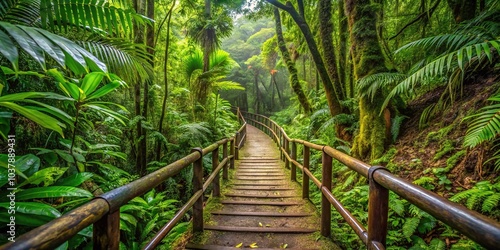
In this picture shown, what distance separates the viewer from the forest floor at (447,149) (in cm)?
244

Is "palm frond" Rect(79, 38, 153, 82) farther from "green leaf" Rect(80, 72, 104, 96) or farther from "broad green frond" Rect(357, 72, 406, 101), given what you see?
"broad green frond" Rect(357, 72, 406, 101)

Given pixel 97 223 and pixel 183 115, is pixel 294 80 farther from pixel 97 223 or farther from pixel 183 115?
pixel 97 223

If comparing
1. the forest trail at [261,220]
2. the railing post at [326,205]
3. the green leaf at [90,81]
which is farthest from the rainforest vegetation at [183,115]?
the forest trail at [261,220]

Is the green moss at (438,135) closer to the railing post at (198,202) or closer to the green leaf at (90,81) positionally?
the railing post at (198,202)

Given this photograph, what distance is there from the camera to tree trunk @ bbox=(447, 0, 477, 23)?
3994mm

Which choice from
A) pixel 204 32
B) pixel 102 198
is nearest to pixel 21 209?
pixel 102 198

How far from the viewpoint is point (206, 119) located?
25.0 feet

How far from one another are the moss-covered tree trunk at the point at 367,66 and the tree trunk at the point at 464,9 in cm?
A: 146

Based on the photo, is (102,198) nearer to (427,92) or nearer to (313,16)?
(427,92)

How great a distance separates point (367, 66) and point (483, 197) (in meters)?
2.59

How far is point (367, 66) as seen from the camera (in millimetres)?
4043

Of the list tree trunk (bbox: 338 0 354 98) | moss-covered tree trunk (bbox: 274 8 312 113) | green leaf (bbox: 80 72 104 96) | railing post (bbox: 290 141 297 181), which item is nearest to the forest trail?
railing post (bbox: 290 141 297 181)

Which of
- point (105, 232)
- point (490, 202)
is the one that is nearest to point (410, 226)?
point (490, 202)

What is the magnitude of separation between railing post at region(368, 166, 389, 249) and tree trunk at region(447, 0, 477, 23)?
4.51 meters
